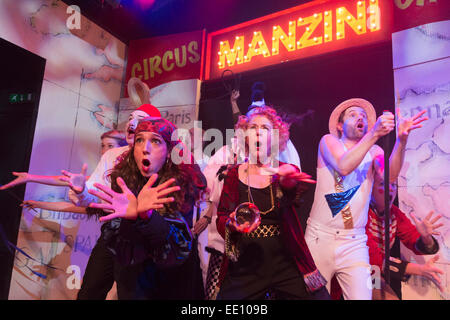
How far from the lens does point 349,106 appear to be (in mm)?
3338

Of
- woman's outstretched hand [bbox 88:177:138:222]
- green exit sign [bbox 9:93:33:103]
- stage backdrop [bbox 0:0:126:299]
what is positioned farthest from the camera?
green exit sign [bbox 9:93:33:103]

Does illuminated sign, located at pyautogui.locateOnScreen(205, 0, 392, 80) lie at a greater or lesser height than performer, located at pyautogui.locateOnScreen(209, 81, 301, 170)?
greater

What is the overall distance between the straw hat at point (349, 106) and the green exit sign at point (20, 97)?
354 centimetres

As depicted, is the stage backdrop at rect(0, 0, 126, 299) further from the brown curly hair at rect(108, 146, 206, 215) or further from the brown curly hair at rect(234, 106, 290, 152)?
the brown curly hair at rect(234, 106, 290, 152)

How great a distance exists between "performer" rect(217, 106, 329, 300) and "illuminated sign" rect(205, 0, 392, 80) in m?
2.16

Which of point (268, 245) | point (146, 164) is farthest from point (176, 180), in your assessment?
point (268, 245)

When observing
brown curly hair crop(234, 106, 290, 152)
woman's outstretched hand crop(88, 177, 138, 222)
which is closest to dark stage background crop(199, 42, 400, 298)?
brown curly hair crop(234, 106, 290, 152)

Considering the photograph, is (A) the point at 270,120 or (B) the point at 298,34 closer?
(A) the point at 270,120

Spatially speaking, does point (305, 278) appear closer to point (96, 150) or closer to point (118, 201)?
point (118, 201)

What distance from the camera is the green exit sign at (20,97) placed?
4105mm

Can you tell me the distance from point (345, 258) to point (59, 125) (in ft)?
12.1

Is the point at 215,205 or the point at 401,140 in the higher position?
the point at 401,140

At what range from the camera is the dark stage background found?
11.6 feet

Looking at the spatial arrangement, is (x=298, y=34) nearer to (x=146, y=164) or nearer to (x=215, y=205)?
(x=215, y=205)
